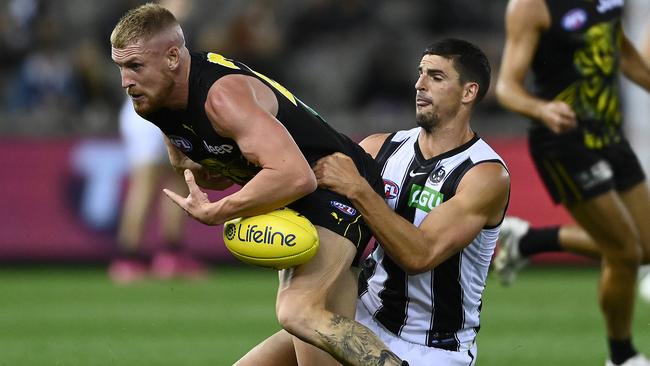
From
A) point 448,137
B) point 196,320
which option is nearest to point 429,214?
point 448,137

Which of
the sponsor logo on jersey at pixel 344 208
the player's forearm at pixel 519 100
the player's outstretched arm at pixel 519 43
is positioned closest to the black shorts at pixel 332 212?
the sponsor logo on jersey at pixel 344 208

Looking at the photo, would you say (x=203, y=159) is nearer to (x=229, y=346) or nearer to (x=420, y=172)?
(x=420, y=172)

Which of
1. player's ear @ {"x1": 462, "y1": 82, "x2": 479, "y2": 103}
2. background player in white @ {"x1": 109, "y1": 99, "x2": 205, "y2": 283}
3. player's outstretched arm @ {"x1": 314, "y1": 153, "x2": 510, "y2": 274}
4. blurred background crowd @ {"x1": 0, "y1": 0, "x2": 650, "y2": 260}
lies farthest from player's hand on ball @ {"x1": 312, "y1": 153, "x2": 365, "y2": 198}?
blurred background crowd @ {"x1": 0, "y1": 0, "x2": 650, "y2": 260}

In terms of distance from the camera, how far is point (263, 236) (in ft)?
17.2

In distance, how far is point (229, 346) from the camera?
27.3ft

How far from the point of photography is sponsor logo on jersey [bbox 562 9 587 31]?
7.45 metres

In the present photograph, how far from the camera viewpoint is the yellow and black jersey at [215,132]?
5.34 meters

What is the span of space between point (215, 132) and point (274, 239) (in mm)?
499

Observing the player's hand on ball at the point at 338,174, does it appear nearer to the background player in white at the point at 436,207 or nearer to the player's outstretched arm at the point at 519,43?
the background player in white at the point at 436,207

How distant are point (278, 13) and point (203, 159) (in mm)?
11238

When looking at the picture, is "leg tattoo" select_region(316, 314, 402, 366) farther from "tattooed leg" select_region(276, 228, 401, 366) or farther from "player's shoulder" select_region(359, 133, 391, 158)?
"player's shoulder" select_region(359, 133, 391, 158)

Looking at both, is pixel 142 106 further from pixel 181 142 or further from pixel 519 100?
pixel 519 100

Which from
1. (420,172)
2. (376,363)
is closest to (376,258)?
(420,172)

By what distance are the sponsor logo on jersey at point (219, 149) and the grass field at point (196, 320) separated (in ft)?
8.01
